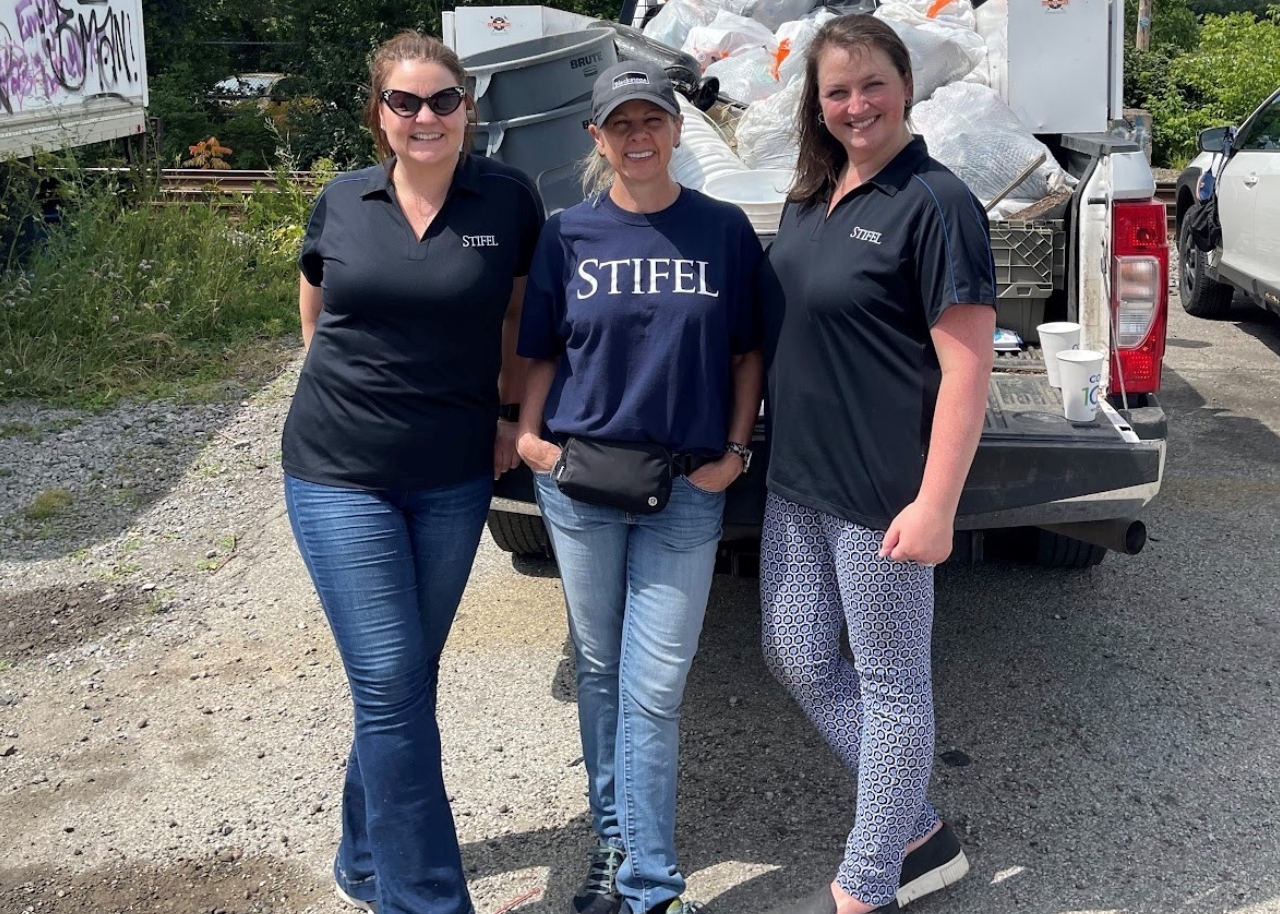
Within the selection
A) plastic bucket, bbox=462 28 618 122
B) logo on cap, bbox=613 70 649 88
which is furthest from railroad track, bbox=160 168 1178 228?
logo on cap, bbox=613 70 649 88

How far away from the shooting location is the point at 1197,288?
8969 mm

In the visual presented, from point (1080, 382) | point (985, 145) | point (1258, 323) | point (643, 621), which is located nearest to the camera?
point (643, 621)

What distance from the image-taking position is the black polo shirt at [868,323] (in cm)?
237

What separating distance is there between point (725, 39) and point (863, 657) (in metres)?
4.09

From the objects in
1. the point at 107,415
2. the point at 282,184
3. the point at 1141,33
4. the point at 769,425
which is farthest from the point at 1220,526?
the point at 1141,33

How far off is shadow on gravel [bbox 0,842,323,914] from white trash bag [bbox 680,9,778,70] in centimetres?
→ 404

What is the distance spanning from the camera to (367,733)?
8.70ft

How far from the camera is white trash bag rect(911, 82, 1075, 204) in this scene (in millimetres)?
4070

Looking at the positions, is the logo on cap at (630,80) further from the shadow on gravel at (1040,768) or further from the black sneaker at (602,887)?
the shadow on gravel at (1040,768)

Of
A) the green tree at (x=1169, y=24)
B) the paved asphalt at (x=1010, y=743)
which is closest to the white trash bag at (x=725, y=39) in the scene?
the paved asphalt at (x=1010, y=743)

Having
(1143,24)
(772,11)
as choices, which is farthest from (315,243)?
(1143,24)

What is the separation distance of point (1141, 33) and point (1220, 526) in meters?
21.5

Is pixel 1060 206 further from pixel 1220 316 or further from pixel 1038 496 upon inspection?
pixel 1220 316

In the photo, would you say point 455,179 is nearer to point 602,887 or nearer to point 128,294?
point 602,887
